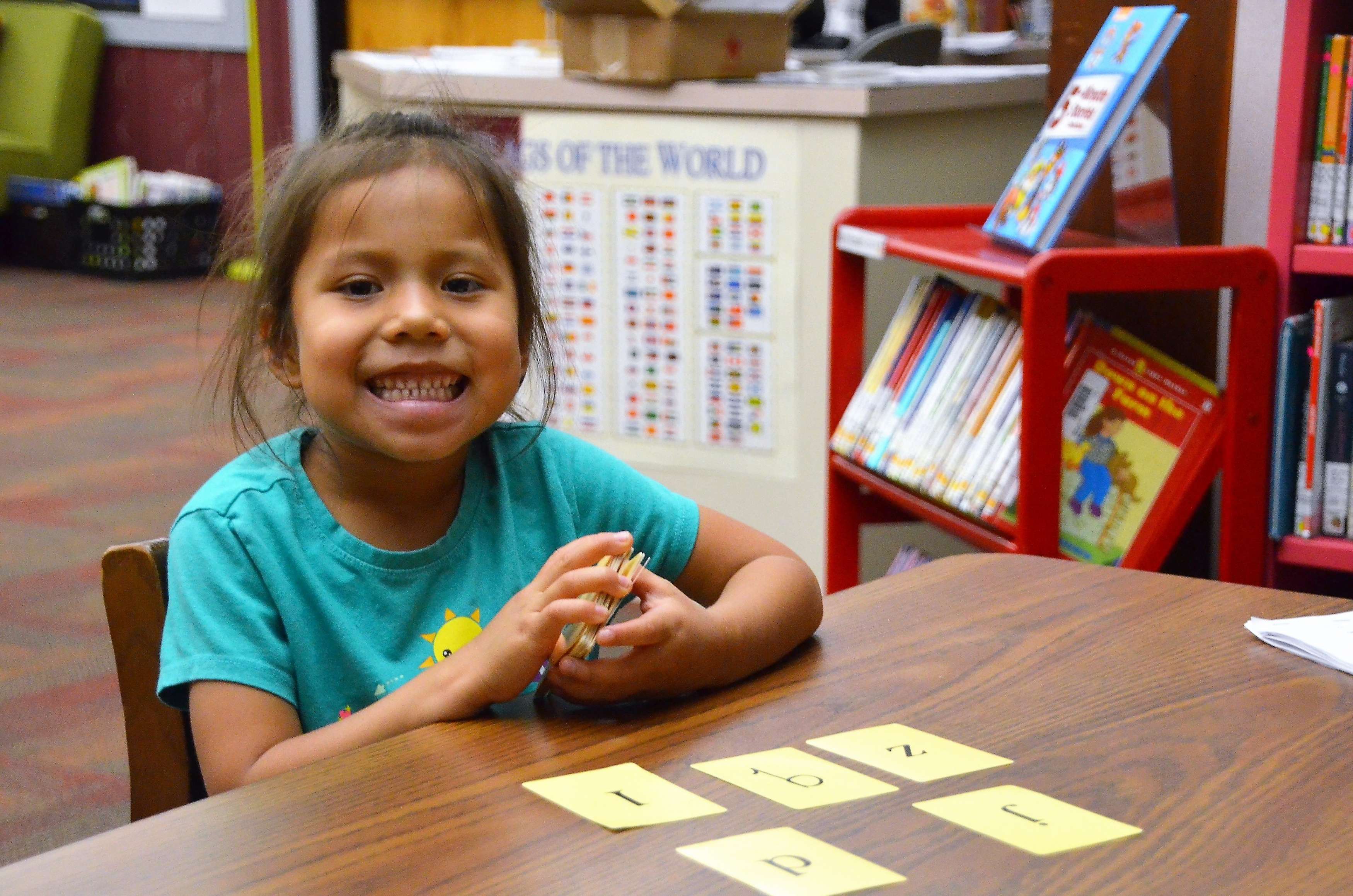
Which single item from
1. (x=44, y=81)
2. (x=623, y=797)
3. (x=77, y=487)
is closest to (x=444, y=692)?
(x=623, y=797)

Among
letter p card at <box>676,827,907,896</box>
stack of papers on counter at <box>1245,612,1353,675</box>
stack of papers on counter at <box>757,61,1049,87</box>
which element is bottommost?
stack of papers on counter at <box>1245,612,1353,675</box>

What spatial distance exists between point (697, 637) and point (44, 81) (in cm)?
737

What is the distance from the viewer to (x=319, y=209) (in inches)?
43.2

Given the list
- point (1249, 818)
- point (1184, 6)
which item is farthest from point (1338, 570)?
point (1249, 818)

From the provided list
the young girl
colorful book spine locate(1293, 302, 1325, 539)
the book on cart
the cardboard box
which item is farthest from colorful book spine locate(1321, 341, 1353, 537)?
the cardboard box

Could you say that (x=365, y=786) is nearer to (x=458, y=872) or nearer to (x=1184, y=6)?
(x=458, y=872)

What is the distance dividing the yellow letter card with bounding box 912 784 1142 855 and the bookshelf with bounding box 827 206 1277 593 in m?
1.17

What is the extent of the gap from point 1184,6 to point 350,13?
5.35m

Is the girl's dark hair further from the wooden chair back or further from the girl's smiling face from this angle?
the wooden chair back

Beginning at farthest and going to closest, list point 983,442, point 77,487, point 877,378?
point 77,487
point 877,378
point 983,442

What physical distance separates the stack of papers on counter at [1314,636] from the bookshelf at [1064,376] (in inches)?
32.8

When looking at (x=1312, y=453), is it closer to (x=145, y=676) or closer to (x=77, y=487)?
(x=145, y=676)

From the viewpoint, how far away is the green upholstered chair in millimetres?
7332

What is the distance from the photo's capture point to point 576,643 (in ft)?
2.95
